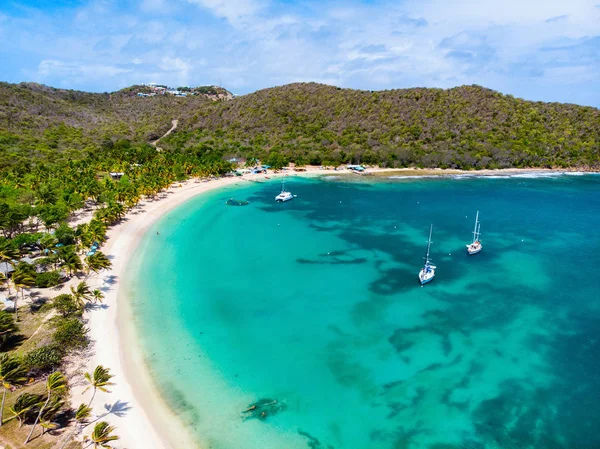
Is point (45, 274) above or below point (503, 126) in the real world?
below

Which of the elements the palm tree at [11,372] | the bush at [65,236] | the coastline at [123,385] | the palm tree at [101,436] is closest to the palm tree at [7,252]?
the bush at [65,236]

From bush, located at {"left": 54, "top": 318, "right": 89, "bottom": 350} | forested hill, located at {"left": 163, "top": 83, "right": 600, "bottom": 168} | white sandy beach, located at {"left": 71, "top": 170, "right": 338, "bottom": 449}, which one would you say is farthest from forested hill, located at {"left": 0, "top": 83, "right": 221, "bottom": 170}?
bush, located at {"left": 54, "top": 318, "right": 89, "bottom": 350}

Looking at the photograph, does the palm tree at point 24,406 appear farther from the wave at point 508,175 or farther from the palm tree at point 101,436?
the wave at point 508,175

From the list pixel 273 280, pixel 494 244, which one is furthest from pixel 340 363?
pixel 494 244

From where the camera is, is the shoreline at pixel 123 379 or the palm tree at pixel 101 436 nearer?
the palm tree at pixel 101 436

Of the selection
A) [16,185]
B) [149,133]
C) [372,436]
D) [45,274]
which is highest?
[149,133]

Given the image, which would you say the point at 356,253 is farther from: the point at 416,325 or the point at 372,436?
the point at 372,436

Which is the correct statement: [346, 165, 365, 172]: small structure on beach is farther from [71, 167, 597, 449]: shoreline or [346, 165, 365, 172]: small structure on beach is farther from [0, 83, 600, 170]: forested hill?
[71, 167, 597, 449]: shoreline
